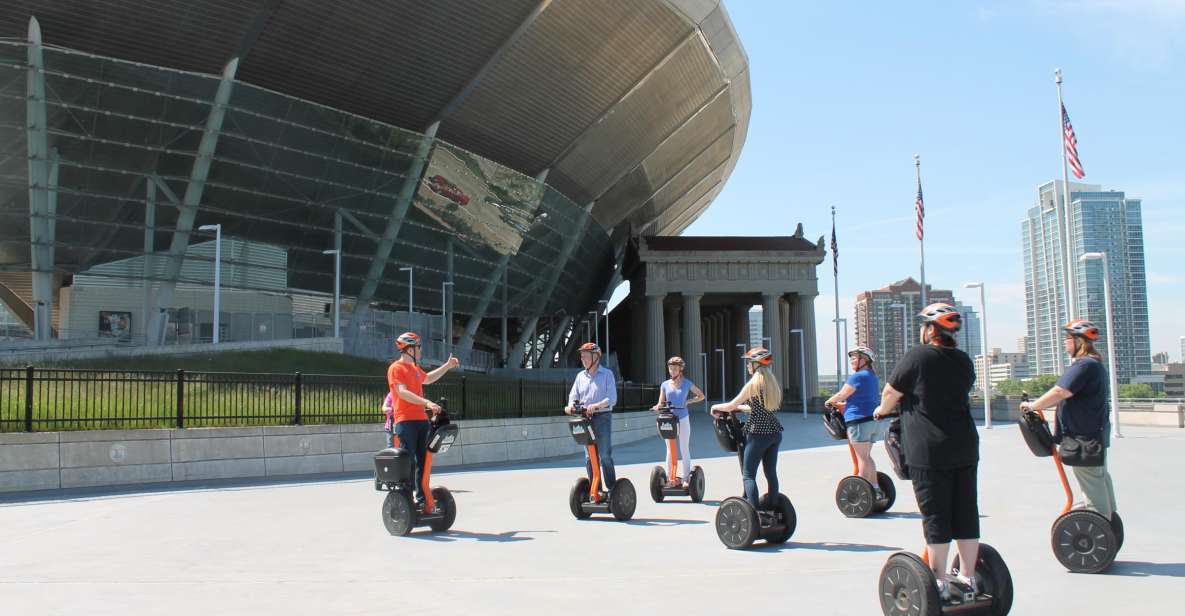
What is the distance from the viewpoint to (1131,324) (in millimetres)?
103375

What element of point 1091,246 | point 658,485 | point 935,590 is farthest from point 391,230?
point 1091,246

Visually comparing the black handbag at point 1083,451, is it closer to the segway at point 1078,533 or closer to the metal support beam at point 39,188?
the segway at point 1078,533

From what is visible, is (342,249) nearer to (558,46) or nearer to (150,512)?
(558,46)

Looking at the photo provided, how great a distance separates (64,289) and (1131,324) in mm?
99738

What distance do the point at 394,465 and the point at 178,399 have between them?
7711 millimetres

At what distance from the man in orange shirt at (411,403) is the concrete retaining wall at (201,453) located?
7549 millimetres

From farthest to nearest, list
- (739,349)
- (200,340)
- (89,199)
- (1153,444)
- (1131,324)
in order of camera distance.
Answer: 1. (1131,324)
2. (739,349)
3. (200,340)
4. (89,199)
5. (1153,444)

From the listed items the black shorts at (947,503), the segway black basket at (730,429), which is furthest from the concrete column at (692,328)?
the black shorts at (947,503)

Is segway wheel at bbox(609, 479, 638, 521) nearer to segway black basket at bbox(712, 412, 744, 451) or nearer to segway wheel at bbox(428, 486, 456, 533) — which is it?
segway wheel at bbox(428, 486, 456, 533)

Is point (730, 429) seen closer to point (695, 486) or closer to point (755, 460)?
point (755, 460)

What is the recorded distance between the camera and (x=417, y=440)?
9.51 m

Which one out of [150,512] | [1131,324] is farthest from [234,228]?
[1131,324]

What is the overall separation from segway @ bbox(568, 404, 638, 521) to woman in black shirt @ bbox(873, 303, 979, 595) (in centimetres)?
536

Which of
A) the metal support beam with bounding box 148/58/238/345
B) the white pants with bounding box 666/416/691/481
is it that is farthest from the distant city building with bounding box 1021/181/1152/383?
the white pants with bounding box 666/416/691/481
